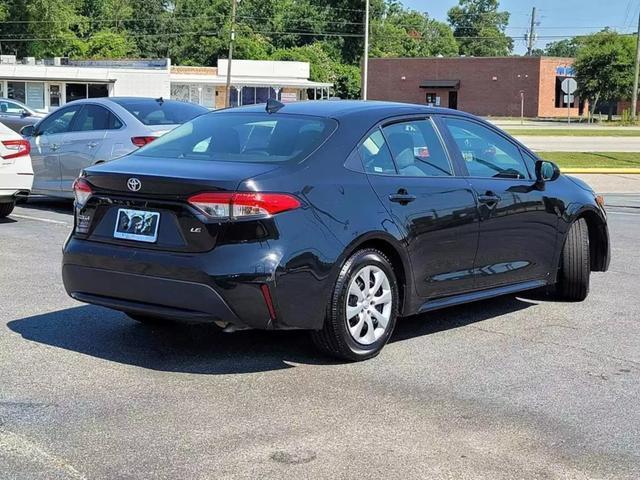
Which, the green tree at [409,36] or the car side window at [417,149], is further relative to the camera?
the green tree at [409,36]

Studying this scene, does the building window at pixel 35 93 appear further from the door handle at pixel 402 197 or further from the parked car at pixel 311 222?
the door handle at pixel 402 197

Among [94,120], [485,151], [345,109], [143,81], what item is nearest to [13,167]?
[94,120]

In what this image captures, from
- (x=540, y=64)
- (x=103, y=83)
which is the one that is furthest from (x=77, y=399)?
(x=540, y=64)

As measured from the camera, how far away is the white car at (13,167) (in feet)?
38.8

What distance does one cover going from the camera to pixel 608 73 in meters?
67.3

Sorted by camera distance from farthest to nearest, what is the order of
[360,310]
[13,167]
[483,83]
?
[483,83] < [13,167] < [360,310]

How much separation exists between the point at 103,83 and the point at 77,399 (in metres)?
59.9

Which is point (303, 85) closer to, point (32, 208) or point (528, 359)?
point (32, 208)

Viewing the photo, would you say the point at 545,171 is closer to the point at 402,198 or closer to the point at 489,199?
the point at 489,199

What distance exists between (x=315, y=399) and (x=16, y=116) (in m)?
20.8

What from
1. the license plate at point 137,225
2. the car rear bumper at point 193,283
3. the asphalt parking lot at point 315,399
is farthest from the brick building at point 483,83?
the car rear bumper at point 193,283

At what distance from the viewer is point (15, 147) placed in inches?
470

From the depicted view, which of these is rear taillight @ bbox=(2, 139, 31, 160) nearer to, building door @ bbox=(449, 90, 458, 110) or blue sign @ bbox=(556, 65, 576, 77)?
blue sign @ bbox=(556, 65, 576, 77)

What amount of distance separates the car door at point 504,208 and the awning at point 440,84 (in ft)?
241
